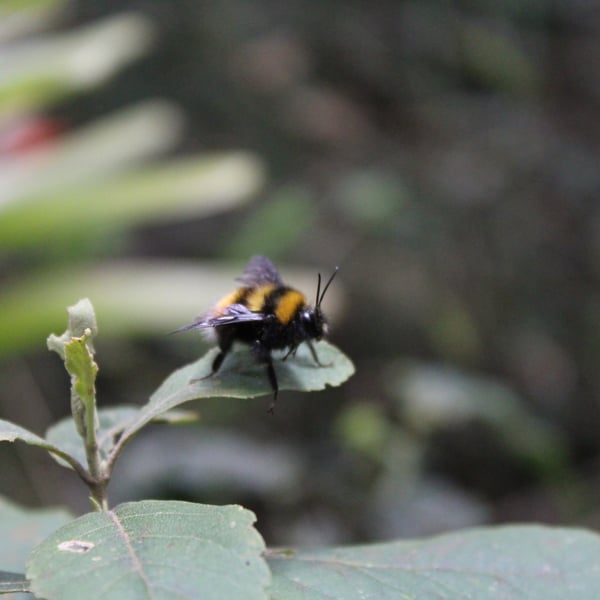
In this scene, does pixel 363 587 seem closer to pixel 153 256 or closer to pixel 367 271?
pixel 367 271

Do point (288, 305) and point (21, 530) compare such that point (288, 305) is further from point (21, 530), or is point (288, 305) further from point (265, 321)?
point (21, 530)

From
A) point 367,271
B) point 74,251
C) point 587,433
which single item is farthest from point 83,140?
point 587,433

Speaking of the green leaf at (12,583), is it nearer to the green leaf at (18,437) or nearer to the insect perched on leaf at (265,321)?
the green leaf at (18,437)

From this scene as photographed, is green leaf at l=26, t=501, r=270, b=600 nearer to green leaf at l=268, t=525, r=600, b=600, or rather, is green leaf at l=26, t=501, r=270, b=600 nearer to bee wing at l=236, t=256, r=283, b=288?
green leaf at l=268, t=525, r=600, b=600

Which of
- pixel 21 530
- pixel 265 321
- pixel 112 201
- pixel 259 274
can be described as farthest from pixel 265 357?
pixel 112 201

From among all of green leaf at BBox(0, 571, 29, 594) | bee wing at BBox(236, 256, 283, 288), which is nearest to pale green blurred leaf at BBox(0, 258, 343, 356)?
bee wing at BBox(236, 256, 283, 288)

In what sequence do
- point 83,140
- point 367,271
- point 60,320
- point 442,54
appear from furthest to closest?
point 442,54
point 367,271
point 83,140
point 60,320
